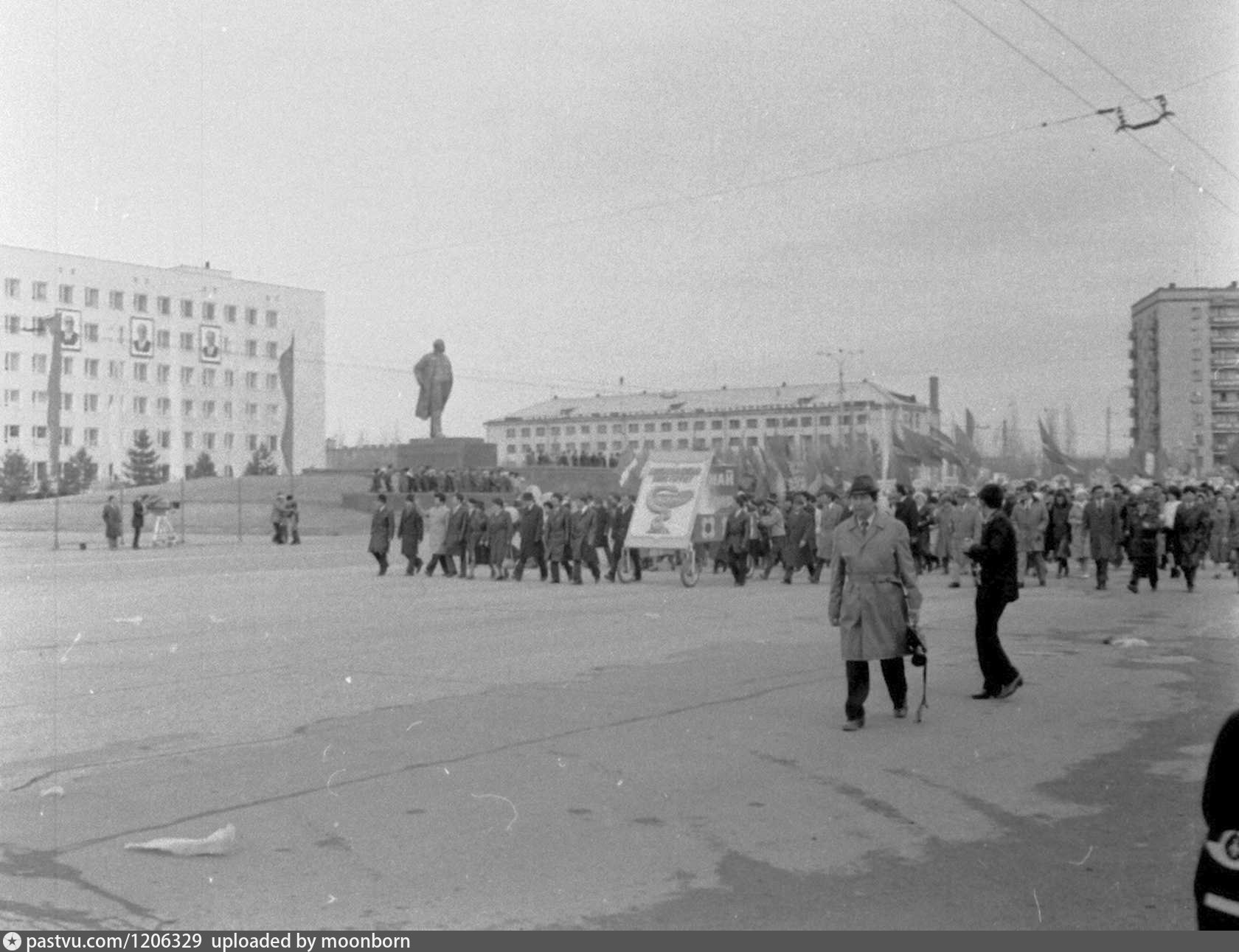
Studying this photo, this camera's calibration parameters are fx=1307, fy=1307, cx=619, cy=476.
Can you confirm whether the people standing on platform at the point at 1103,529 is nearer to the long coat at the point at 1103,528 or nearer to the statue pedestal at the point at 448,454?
the long coat at the point at 1103,528

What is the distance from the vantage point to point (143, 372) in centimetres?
6850

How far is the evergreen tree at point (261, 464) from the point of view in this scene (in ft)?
237

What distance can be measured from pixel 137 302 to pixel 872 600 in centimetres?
6216

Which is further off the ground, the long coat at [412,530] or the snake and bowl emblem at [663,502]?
the snake and bowl emblem at [663,502]

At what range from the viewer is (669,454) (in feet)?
78.2

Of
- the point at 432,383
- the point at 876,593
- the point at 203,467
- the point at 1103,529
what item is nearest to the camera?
the point at 876,593

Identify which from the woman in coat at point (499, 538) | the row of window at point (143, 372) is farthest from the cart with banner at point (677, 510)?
the row of window at point (143, 372)

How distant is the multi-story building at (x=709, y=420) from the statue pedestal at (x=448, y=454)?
500 inches

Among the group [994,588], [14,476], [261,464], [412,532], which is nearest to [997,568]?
[994,588]

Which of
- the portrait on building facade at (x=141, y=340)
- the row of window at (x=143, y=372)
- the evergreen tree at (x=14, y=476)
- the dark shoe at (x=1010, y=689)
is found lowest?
the dark shoe at (x=1010, y=689)

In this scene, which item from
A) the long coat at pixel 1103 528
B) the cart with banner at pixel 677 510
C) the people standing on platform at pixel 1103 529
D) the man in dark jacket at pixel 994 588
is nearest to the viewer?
the man in dark jacket at pixel 994 588

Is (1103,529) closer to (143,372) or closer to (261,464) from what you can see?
(143,372)

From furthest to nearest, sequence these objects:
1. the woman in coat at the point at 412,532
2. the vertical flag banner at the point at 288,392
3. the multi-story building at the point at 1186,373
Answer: the vertical flag banner at the point at 288,392 < the multi-story building at the point at 1186,373 < the woman in coat at the point at 412,532

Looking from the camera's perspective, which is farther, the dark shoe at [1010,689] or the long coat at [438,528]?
the long coat at [438,528]
